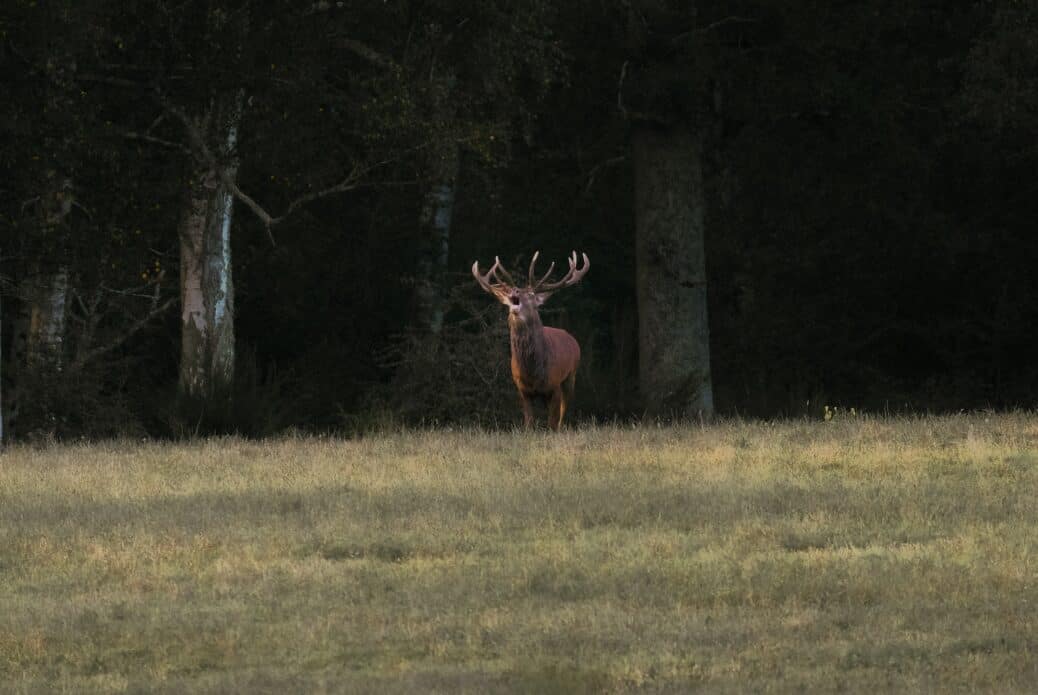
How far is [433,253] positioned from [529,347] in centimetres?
933

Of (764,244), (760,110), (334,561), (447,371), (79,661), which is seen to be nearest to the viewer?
(79,661)

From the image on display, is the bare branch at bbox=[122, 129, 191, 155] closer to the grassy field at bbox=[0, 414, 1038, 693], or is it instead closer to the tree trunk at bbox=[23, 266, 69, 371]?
the tree trunk at bbox=[23, 266, 69, 371]

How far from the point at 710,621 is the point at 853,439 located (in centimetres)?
870

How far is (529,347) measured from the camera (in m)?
21.6

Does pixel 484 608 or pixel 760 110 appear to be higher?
pixel 760 110

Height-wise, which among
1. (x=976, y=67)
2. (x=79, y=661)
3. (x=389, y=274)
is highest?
(x=976, y=67)

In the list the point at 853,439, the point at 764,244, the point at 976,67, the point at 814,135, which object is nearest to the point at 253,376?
the point at 853,439

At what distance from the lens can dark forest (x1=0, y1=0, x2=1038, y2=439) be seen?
23984mm

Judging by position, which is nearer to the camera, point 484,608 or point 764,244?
point 484,608

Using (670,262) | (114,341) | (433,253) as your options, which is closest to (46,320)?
(114,341)

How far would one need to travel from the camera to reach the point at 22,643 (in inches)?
407

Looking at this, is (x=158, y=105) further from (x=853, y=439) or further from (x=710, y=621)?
(x=710, y=621)

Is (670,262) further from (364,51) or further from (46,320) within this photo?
(46,320)

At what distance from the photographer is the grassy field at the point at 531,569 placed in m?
9.69
